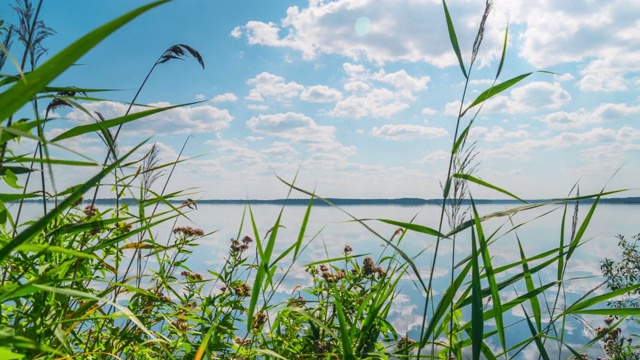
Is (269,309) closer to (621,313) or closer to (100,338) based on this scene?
(100,338)

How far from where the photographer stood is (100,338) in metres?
2.32

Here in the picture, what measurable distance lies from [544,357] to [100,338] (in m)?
1.91

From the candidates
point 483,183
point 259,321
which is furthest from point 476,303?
point 259,321

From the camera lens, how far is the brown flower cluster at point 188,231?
259 centimetres

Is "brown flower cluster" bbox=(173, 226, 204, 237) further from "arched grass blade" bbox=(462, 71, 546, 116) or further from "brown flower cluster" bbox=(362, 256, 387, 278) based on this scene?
"arched grass blade" bbox=(462, 71, 546, 116)

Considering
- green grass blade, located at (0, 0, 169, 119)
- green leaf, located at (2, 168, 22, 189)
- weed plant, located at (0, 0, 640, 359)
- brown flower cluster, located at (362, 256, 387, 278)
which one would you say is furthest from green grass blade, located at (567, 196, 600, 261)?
green leaf, located at (2, 168, 22, 189)

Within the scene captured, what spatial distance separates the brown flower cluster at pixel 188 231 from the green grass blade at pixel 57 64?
1.85 m

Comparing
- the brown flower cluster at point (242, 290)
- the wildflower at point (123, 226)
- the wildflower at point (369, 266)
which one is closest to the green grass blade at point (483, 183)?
the wildflower at point (369, 266)

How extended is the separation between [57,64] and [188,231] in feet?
6.42

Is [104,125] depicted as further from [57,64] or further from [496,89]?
[496,89]

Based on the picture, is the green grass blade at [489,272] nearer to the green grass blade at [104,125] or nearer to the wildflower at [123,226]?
the green grass blade at [104,125]

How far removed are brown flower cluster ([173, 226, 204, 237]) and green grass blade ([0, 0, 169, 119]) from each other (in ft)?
6.07

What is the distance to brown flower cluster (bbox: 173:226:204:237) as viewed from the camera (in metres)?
2.59

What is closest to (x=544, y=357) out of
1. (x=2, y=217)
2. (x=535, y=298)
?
(x=535, y=298)
